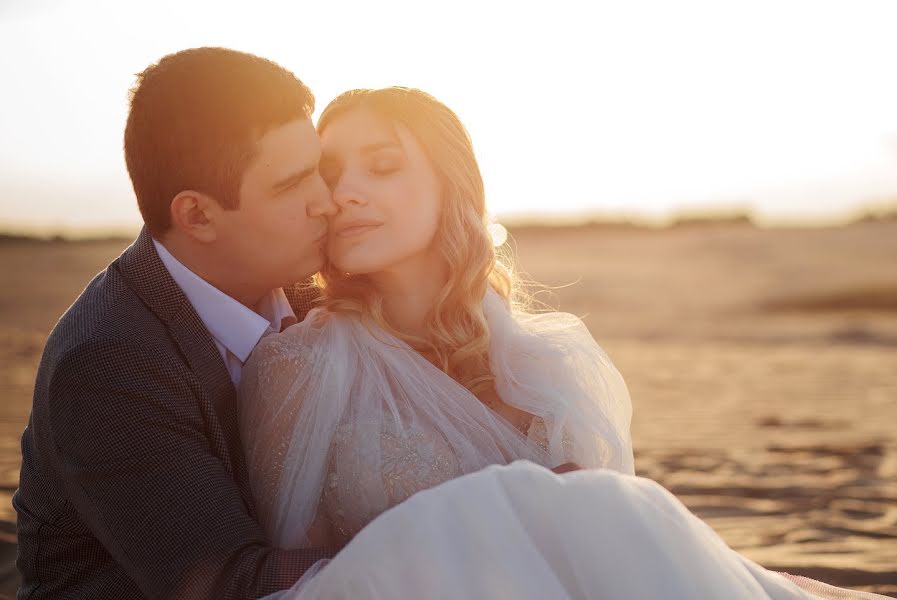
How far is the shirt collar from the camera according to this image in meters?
Answer: 3.23

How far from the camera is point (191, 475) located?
268 centimetres

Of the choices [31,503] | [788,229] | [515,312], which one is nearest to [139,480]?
[31,503]

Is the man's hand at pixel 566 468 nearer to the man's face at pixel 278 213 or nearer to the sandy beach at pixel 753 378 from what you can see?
the sandy beach at pixel 753 378

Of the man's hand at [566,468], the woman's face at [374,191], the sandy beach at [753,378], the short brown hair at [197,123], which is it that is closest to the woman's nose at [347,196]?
the woman's face at [374,191]

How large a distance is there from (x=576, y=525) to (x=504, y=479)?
0.69ft

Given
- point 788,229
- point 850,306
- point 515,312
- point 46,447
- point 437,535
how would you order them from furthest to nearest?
point 788,229
point 850,306
point 515,312
point 46,447
point 437,535

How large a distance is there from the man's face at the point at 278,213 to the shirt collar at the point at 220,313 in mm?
155

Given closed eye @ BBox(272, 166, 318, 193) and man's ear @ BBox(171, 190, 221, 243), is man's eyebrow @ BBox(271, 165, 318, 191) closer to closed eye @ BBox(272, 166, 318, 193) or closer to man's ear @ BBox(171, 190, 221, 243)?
closed eye @ BBox(272, 166, 318, 193)

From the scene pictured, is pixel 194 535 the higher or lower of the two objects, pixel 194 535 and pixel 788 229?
the higher

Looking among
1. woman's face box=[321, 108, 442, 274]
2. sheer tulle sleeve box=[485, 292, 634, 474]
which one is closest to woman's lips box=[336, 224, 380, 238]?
woman's face box=[321, 108, 442, 274]

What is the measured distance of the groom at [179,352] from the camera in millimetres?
2637

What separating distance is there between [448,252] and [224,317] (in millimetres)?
937

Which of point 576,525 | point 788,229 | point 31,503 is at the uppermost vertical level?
point 576,525

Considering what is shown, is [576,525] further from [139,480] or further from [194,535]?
[139,480]
